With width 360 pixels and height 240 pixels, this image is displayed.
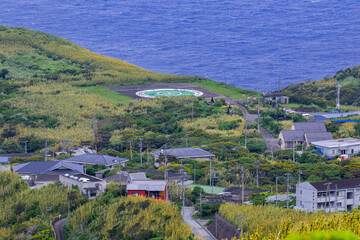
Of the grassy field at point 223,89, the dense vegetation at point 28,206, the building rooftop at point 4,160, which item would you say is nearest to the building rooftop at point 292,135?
the grassy field at point 223,89

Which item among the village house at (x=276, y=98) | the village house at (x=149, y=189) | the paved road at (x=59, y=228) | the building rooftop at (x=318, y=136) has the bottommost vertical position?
the paved road at (x=59, y=228)

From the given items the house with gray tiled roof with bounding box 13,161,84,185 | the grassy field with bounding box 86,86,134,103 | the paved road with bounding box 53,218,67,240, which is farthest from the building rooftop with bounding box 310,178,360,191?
the grassy field with bounding box 86,86,134,103

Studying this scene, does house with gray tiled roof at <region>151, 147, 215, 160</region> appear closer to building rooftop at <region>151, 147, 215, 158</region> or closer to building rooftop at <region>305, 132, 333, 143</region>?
building rooftop at <region>151, 147, 215, 158</region>

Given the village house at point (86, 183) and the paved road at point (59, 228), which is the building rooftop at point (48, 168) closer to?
the village house at point (86, 183)

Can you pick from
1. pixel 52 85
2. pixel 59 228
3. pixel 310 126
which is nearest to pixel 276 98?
pixel 310 126

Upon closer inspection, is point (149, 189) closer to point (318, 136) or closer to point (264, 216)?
point (264, 216)

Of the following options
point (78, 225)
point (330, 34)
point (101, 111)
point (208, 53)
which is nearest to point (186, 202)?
point (78, 225)
